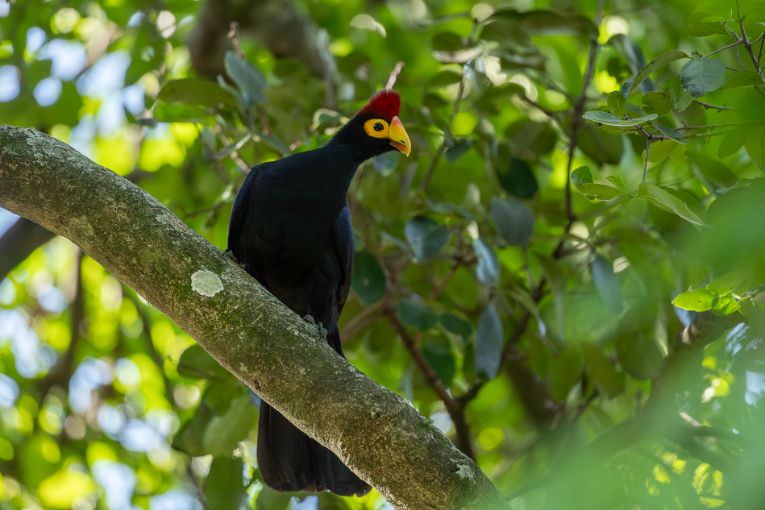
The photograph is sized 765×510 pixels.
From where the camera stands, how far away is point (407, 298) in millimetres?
3879

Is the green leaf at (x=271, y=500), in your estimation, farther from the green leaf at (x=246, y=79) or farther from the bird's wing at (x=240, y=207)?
the green leaf at (x=246, y=79)

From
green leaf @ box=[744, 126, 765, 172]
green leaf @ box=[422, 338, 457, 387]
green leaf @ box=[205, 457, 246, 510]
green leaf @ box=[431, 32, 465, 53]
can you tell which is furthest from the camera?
green leaf @ box=[431, 32, 465, 53]

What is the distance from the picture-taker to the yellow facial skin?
11.9 feet

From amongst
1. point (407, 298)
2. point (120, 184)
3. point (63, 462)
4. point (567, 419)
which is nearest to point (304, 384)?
point (120, 184)

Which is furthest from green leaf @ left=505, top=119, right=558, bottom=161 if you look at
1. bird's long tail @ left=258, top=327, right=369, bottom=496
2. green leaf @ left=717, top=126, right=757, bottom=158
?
bird's long tail @ left=258, top=327, right=369, bottom=496

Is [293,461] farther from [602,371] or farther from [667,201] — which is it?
[667,201]

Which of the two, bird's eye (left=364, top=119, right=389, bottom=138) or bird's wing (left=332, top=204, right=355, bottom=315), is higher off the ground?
bird's eye (left=364, top=119, right=389, bottom=138)

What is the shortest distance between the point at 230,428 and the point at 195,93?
1.32m

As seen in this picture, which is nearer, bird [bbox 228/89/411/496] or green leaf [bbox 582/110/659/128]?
green leaf [bbox 582/110/659/128]

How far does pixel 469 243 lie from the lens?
153 inches

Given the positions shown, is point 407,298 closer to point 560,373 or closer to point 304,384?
point 560,373

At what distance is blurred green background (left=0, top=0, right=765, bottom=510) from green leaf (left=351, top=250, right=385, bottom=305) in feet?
0.04

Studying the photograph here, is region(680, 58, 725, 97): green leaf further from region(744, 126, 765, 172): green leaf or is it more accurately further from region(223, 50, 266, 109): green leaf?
region(223, 50, 266, 109): green leaf

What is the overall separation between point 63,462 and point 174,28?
2.41m
